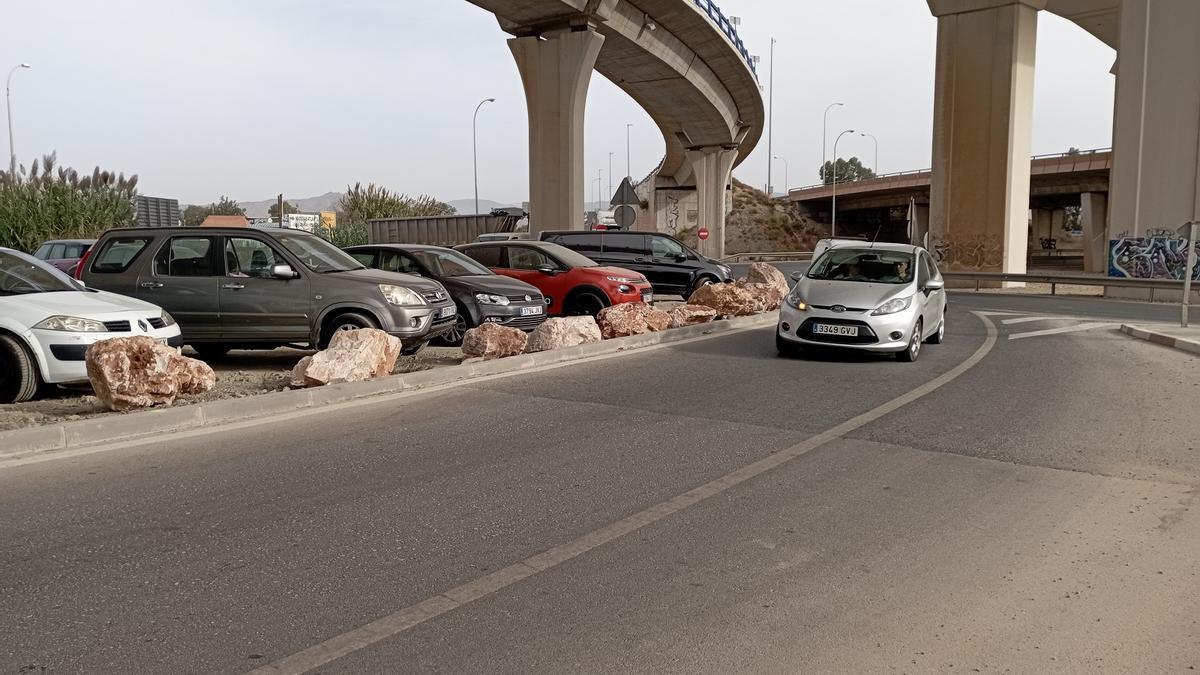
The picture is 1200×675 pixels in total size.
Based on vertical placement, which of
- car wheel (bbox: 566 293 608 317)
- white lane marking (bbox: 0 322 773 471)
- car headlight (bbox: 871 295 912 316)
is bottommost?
white lane marking (bbox: 0 322 773 471)

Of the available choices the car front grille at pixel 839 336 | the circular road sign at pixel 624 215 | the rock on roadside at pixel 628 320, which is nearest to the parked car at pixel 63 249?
the circular road sign at pixel 624 215

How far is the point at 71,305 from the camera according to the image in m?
8.03

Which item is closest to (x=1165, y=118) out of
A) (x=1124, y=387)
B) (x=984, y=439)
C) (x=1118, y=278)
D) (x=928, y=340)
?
(x=1118, y=278)

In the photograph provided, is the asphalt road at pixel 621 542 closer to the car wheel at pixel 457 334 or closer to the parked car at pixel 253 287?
the parked car at pixel 253 287

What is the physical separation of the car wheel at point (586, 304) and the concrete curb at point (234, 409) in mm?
3138

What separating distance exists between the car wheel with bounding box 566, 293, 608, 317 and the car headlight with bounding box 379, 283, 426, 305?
4.57 metres

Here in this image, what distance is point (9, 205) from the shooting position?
3331cm

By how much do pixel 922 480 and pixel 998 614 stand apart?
201 cm

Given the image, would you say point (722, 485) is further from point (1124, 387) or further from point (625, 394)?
point (1124, 387)

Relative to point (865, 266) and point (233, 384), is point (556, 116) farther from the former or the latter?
point (233, 384)

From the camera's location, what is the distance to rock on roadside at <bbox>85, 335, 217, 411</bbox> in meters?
7.08

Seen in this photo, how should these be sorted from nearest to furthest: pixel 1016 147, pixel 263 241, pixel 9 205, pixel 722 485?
pixel 722 485, pixel 263 241, pixel 1016 147, pixel 9 205

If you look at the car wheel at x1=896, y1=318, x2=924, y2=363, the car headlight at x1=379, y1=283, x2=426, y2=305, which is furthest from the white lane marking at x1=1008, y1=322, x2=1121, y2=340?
the car headlight at x1=379, y1=283, x2=426, y2=305

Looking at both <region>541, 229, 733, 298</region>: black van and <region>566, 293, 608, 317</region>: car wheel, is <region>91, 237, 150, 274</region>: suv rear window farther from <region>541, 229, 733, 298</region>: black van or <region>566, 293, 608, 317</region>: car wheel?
<region>541, 229, 733, 298</region>: black van
